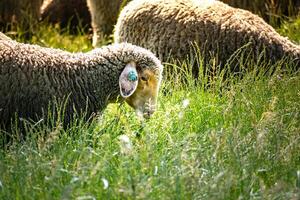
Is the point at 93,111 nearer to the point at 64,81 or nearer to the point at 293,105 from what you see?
the point at 64,81

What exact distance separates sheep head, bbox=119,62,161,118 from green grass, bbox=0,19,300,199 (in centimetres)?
12

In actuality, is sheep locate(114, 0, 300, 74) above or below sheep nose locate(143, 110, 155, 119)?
above

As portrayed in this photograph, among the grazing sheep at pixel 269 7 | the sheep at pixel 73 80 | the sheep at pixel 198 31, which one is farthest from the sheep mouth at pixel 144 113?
the grazing sheep at pixel 269 7

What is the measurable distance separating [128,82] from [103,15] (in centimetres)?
421

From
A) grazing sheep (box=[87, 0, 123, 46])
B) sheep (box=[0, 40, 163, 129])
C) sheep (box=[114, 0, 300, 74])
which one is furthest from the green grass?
grazing sheep (box=[87, 0, 123, 46])

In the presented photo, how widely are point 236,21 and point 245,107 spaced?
168 centimetres

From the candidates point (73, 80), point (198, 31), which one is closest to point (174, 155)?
point (73, 80)

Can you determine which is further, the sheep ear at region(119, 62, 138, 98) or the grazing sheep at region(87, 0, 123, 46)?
the grazing sheep at region(87, 0, 123, 46)

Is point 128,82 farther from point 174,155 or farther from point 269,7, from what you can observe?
point 269,7

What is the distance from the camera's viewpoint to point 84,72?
5.57 m

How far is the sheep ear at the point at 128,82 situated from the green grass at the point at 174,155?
23 cm

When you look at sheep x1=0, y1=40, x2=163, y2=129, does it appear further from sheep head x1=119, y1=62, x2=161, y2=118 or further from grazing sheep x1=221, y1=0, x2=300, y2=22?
grazing sheep x1=221, y1=0, x2=300, y2=22

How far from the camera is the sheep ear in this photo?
5.48 meters

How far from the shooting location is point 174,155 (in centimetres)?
477
